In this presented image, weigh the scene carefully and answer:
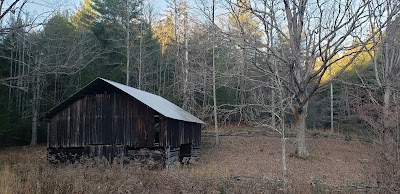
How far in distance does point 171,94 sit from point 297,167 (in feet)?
55.7

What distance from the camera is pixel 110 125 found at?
61.8 feet

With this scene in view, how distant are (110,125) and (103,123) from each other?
42 cm

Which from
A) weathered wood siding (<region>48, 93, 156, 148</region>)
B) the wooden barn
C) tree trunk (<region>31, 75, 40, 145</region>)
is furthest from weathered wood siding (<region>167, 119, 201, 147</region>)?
tree trunk (<region>31, 75, 40, 145</region>)

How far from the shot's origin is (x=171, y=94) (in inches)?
1315

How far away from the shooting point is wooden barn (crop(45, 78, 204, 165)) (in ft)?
60.0

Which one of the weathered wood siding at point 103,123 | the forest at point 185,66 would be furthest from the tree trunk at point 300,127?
the weathered wood siding at point 103,123

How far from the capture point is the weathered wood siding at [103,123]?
1841cm

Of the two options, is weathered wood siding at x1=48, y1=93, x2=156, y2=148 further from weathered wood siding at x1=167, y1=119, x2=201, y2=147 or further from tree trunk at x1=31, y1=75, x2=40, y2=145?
tree trunk at x1=31, y1=75, x2=40, y2=145

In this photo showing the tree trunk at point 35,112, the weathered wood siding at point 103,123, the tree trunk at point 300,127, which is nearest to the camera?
the weathered wood siding at point 103,123

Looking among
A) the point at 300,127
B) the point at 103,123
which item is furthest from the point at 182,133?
the point at 300,127

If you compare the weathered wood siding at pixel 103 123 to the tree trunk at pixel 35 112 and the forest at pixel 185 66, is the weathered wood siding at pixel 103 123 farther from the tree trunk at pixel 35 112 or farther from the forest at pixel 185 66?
the tree trunk at pixel 35 112

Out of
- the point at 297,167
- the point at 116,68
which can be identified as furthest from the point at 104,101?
the point at 116,68

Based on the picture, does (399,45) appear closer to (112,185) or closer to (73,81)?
(112,185)

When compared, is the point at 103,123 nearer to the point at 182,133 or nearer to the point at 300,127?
the point at 182,133
